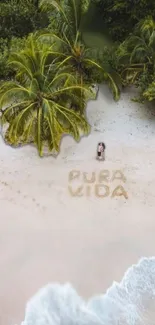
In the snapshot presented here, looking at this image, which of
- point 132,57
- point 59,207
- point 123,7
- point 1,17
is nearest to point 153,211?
point 59,207

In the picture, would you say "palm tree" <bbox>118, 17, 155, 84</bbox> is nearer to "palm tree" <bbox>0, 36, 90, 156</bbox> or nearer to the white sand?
the white sand

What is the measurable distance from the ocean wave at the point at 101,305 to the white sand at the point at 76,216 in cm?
33

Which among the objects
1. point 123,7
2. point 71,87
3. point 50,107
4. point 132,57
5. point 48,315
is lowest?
point 48,315

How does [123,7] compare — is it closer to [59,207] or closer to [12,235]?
[59,207]

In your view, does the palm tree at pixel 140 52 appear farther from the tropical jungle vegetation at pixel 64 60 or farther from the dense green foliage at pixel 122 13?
the dense green foliage at pixel 122 13

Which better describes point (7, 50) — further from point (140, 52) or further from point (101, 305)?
point (101, 305)

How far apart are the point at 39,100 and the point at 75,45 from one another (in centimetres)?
372

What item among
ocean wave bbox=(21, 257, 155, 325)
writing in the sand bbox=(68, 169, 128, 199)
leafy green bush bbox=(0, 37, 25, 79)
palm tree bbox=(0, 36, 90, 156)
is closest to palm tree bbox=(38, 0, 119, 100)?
palm tree bbox=(0, 36, 90, 156)

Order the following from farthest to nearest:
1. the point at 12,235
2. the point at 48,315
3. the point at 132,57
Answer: the point at 132,57, the point at 12,235, the point at 48,315

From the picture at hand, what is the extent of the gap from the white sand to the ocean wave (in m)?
0.33

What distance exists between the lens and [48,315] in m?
13.9

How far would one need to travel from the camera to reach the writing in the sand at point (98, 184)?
17.0 meters

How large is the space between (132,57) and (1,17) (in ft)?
24.0

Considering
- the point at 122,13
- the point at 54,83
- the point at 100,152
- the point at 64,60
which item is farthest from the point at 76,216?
the point at 122,13
